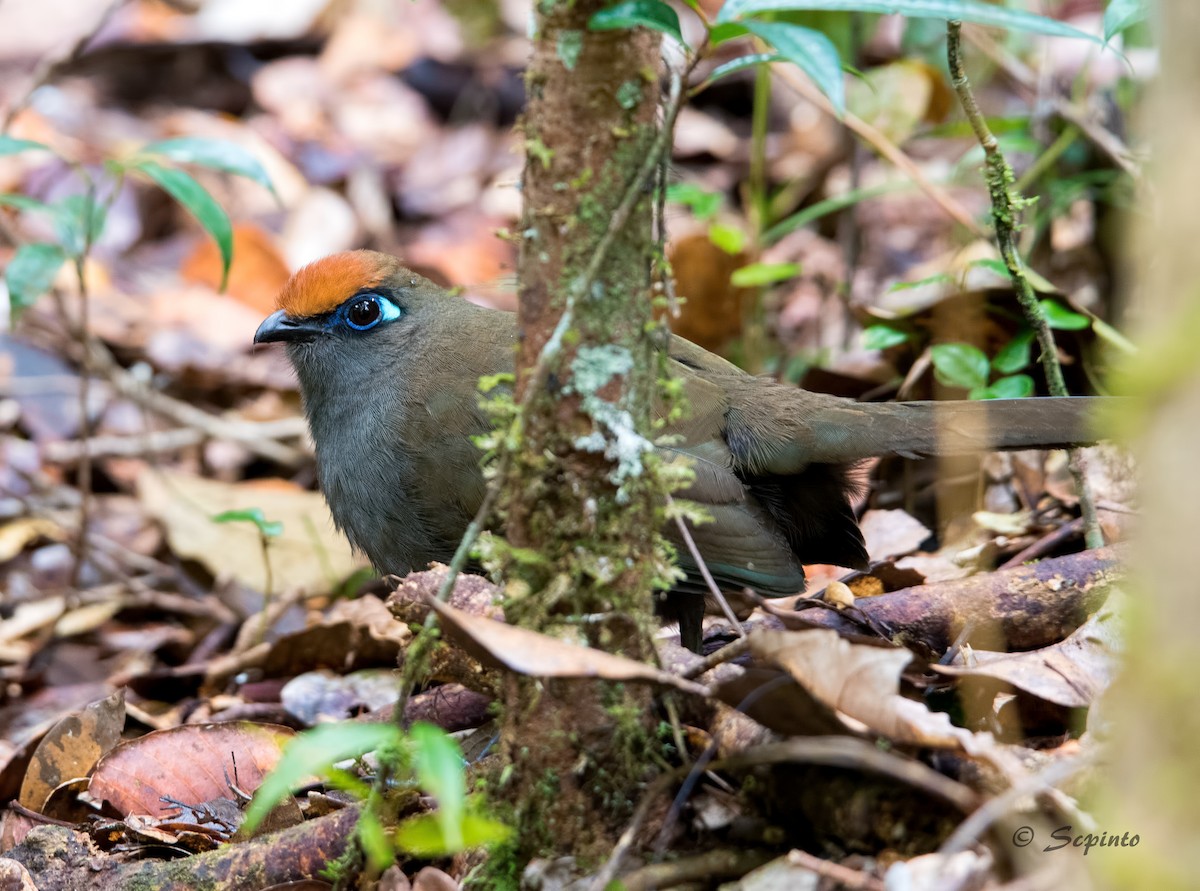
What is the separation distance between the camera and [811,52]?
1.84 meters

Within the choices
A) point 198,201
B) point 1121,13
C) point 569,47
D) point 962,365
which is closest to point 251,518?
point 198,201

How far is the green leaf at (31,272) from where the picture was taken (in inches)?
151

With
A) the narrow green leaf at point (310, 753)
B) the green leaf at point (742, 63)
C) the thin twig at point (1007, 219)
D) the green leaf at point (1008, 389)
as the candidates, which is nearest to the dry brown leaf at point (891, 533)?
the green leaf at point (1008, 389)

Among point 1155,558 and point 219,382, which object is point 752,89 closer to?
point 219,382

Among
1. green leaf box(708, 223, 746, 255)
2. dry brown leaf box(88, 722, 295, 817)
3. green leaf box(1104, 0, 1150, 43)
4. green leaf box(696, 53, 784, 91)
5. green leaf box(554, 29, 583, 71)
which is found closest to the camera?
green leaf box(554, 29, 583, 71)

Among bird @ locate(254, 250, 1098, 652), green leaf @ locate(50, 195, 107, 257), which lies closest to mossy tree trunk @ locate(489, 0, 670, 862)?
bird @ locate(254, 250, 1098, 652)

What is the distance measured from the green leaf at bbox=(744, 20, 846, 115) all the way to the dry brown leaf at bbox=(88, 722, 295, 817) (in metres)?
1.99

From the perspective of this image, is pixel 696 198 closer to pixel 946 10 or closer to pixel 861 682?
pixel 946 10

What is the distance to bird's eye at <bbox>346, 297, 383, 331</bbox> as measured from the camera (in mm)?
4348

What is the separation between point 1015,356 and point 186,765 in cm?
272

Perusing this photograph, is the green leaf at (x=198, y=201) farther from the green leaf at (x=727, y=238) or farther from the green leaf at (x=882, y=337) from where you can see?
the green leaf at (x=727, y=238)

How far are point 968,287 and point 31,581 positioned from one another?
4085 mm

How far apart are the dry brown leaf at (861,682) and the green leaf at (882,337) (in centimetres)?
242

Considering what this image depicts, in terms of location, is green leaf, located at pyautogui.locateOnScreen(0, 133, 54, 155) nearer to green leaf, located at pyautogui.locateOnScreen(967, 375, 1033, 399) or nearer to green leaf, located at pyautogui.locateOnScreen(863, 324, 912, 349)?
green leaf, located at pyautogui.locateOnScreen(863, 324, 912, 349)
